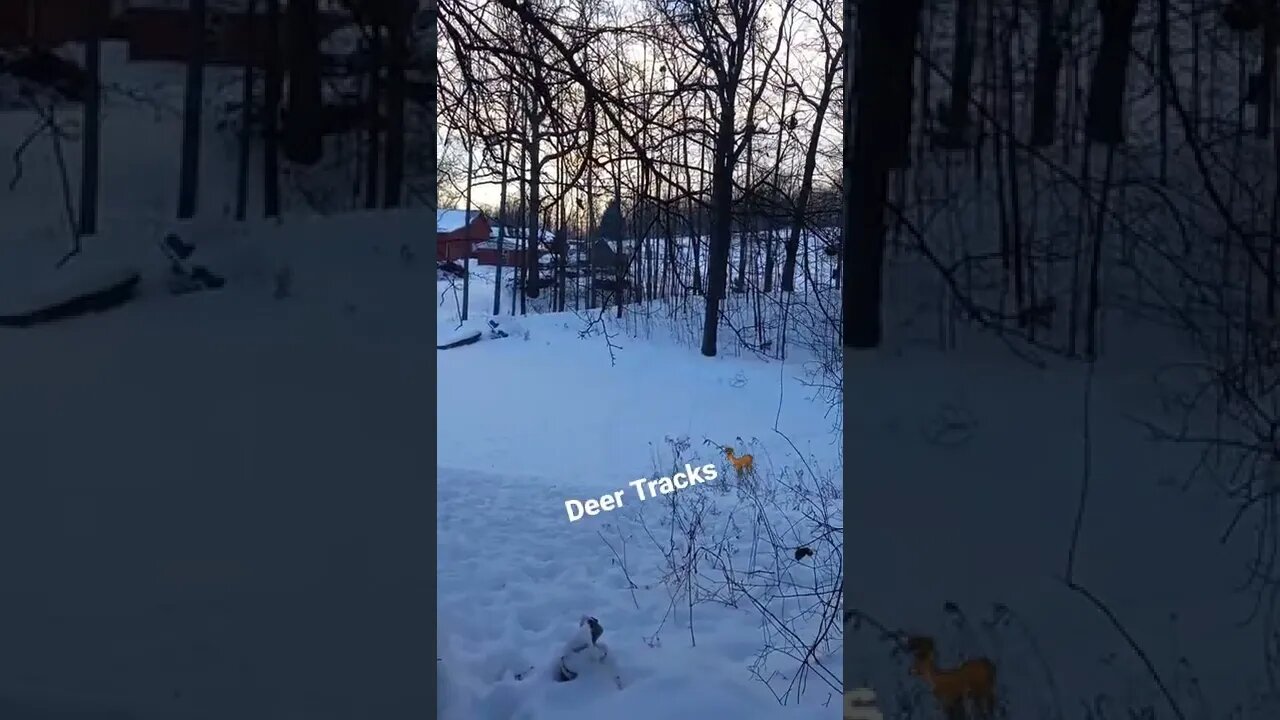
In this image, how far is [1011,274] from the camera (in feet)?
7.78

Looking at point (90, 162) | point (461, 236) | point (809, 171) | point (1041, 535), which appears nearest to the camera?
point (90, 162)

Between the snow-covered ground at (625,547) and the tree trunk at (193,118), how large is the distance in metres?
1.77

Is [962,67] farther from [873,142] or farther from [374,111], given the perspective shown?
[374,111]

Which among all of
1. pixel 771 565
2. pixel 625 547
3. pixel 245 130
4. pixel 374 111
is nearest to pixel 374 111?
pixel 374 111

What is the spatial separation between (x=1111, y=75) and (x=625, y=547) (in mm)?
3732

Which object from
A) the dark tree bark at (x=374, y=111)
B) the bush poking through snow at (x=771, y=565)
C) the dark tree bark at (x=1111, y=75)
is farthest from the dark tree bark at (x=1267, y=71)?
→ the dark tree bark at (x=374, y=111)

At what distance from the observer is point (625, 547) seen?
5.52m

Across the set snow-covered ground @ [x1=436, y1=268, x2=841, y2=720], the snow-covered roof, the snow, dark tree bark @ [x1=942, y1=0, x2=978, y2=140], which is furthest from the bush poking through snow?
the snow

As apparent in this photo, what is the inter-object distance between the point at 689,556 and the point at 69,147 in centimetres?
323

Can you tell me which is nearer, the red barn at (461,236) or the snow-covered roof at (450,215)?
the snow-covered roof at (450,215)

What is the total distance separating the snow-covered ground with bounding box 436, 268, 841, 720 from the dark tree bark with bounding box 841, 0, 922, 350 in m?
1.54

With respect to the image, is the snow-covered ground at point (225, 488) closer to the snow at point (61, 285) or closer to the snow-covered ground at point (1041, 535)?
the snow at point (61, 285)

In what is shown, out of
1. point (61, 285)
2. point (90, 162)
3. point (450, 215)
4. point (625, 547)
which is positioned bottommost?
point (625, 547)

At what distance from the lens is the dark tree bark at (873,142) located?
7.77 feet
